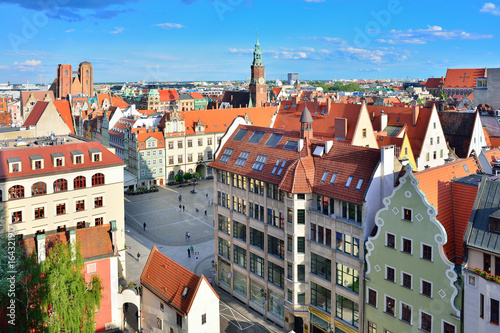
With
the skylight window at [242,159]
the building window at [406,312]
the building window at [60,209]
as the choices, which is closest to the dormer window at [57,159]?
the building window at [60,209]

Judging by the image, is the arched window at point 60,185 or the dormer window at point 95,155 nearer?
the arched window at point 60,185

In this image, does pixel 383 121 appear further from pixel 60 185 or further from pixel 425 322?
pixel 60 185

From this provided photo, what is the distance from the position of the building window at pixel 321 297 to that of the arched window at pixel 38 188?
30297 mm

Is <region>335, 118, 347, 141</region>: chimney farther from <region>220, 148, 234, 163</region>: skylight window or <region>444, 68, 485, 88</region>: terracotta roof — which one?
<region>444, 68, 485, 88</region>: terracotta roof

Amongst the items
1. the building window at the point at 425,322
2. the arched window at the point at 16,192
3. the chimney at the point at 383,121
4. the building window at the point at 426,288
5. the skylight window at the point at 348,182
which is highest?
the chimney at the point at 383,121

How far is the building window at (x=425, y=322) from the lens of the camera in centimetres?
3134

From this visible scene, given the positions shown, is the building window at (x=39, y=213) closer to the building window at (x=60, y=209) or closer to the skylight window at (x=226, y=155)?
the building window at (x=60, y=209)

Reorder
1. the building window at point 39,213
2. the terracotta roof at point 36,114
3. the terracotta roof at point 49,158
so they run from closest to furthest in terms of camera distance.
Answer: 1. the terracotta roof at point 49,158
2. the building window at point 39,213
3. the terracotta roof at point 36,114

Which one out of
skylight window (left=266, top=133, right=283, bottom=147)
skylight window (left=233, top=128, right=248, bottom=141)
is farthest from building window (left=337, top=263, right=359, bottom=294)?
skylight window (left=233, top=128, right=248, bottom=141)

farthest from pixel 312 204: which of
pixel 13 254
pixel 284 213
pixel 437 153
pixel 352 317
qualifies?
pixel 437 153

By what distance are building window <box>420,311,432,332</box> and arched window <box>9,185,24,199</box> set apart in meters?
40.2

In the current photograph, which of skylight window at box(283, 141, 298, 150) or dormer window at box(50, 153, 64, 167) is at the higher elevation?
skylight window at box(283, 141, 298, 150)

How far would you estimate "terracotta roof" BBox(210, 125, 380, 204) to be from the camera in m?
37.4

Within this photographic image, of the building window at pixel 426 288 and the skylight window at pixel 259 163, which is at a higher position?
the skylight window at pixel 259 163
